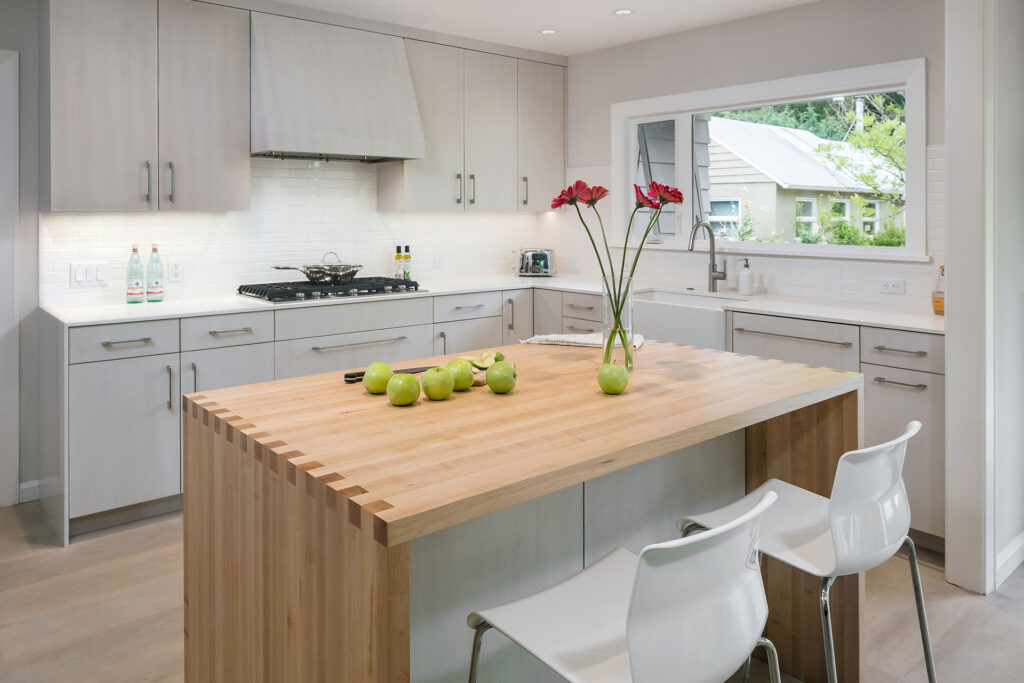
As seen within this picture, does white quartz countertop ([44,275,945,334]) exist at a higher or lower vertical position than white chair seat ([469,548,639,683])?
higher

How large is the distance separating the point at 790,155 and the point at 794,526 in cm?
298

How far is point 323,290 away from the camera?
426cm

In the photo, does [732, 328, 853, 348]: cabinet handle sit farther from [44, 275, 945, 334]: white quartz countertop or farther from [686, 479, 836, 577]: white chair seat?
[686, 479, 836, 577]: white chair seat

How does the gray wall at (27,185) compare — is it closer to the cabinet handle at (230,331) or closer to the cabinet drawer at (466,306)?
the cabinet handle at (230,331)

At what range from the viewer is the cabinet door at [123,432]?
3.46 metres

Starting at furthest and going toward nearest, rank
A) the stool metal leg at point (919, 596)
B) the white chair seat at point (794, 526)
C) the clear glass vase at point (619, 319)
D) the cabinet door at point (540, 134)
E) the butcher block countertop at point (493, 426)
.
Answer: the cabinet door at point (540, 134) < the clear glass vase at point (619, 319) < the stool metal leg at point (919, 596) < the white chair seat at point (794, 526) < the butcher block countertop at point (493, 426)

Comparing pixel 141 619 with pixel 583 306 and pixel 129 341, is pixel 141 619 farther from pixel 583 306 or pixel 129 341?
pixel 583 306

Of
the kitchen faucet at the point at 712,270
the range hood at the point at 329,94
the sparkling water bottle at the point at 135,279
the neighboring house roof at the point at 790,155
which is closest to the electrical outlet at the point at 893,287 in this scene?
the neighboring house roof at the point at 790,155

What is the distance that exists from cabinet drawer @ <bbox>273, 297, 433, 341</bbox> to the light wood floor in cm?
117

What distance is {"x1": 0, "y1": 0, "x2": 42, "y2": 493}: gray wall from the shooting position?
3752mm

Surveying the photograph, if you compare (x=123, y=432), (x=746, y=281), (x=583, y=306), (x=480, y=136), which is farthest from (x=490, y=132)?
(x=123, y=432)

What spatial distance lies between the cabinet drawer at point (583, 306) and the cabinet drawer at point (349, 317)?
2.94ft

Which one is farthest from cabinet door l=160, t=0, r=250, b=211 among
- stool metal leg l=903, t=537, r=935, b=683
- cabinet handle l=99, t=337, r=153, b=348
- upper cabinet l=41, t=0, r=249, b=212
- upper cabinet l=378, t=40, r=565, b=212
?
stool metal leg l=903, t=537, r=935, b=683

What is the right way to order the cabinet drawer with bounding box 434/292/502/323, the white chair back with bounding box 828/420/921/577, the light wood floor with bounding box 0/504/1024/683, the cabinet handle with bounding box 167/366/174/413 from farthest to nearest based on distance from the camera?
the cabinet drawer with bounding box 434/292/502/323, the cabinet handle with bounding box 167/366/174/413, the light wood floor with bounding box 0/504/1024/683, the white chair back with bounding box 828/420/921/577
